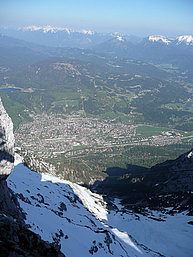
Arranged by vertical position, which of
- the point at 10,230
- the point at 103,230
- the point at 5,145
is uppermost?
the point at 5,145

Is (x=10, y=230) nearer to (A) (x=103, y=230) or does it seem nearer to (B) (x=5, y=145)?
(B) (x=5, y=145)

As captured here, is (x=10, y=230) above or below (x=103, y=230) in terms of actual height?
above

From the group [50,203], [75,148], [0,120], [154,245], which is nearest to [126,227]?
[154,245]

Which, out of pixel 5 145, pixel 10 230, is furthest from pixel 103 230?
pixel 10 230

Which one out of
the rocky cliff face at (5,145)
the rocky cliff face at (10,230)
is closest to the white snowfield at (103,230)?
the rocky cliff face at (10,230)

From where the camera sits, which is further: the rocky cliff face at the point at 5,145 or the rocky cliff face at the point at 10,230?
the rocky cliff face at the point at 5,145

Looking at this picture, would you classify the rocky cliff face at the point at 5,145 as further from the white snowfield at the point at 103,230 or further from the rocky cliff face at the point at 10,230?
the white snowfield at the point at 103,230
